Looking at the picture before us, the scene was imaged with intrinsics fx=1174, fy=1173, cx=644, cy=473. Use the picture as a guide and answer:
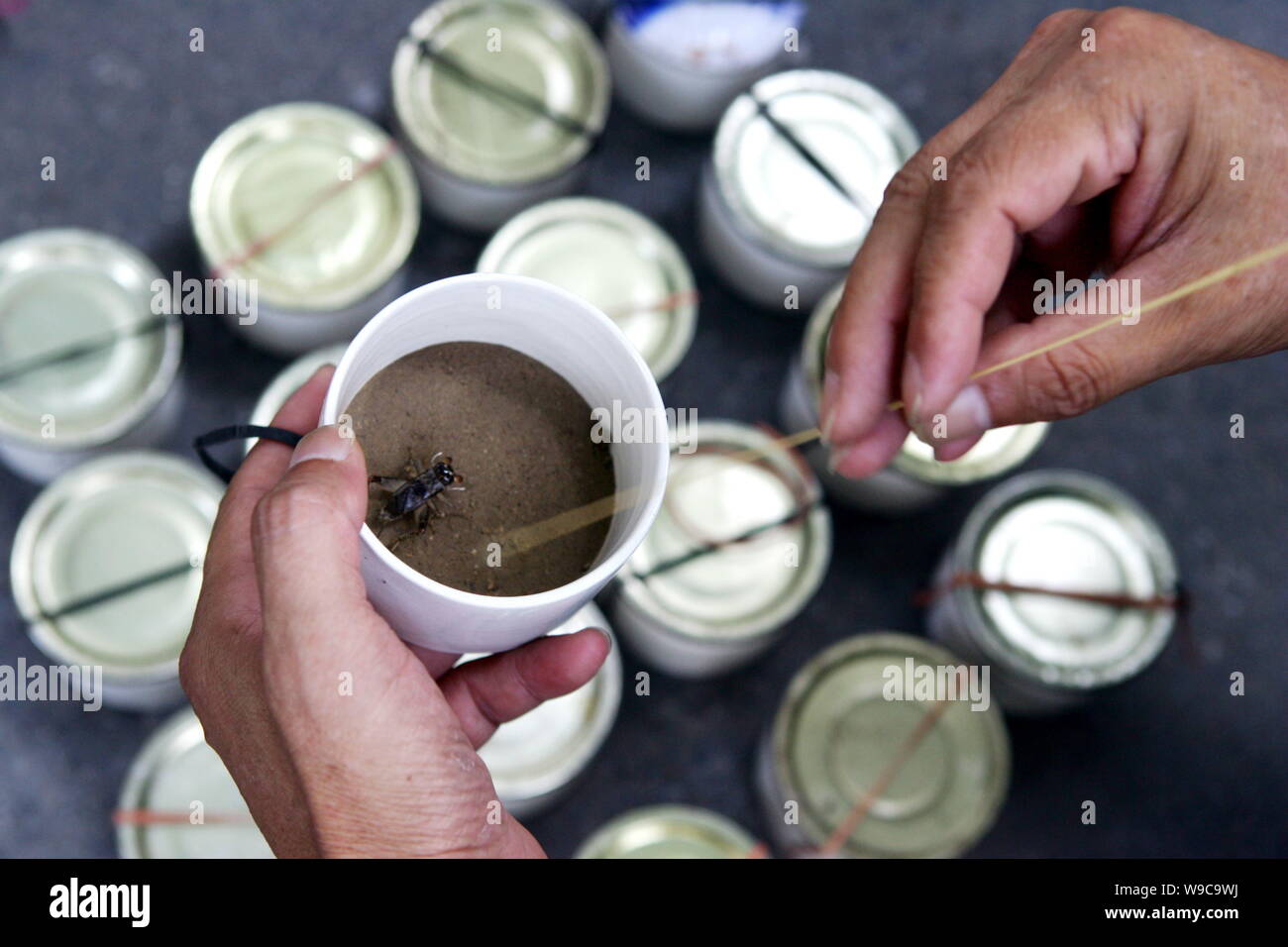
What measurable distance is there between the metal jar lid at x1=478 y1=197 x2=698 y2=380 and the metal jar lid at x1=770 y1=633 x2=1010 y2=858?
0.46 meters

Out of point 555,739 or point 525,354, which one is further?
point 555,739

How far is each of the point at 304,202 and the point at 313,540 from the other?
877mm

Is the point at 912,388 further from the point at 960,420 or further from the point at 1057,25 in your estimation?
the point at 1057,25

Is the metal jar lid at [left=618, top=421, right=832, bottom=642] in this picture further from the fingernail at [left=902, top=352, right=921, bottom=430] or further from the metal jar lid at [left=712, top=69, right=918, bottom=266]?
the fingernail at [left=902, top=352, right=921, bottom=430]

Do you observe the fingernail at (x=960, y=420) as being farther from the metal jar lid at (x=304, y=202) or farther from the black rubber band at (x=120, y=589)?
the black rubber band at (x=120, y=589)

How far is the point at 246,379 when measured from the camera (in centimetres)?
160

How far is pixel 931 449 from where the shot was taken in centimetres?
147

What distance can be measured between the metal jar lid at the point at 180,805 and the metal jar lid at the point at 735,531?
1.90 feet

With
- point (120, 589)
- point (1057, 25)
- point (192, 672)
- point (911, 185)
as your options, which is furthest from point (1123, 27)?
point (120, 589)

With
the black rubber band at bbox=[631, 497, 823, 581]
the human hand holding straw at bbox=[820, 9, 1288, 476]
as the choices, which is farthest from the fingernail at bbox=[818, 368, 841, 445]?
the black rubber band at bbox=[631, 497, 823, 581]
